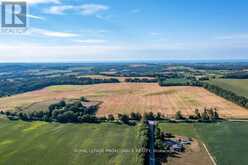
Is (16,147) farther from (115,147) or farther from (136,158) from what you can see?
(136,158)

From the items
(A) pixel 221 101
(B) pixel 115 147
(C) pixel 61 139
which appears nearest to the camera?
(B) pixel 115 147

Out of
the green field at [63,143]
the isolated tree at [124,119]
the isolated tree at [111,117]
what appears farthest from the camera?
the isolated tree at [111,117]

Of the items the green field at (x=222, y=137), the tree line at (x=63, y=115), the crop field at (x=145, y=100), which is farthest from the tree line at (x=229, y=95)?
the tree line at (x=63, y=115)

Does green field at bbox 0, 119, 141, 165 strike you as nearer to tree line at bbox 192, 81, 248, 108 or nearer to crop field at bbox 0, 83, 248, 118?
crop field at bbox 0, 83, 248, 118

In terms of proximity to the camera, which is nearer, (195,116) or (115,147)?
(115,147)

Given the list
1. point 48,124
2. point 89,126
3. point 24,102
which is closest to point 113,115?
point 89,126

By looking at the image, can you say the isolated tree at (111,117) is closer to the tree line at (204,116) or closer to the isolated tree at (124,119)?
the isolated tree at (124,119)
